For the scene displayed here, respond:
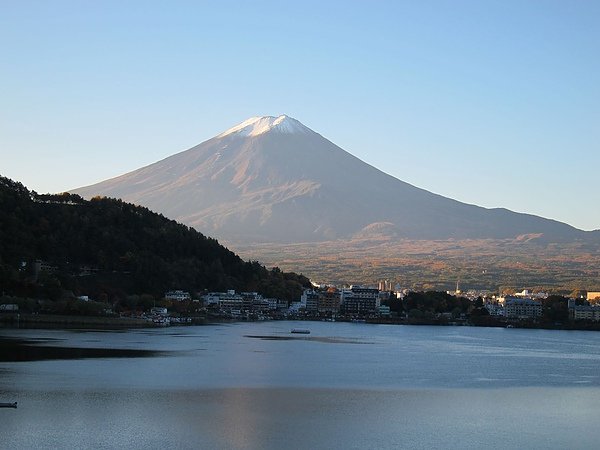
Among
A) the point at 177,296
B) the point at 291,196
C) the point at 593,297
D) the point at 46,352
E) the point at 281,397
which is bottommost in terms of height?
the point at 281,397

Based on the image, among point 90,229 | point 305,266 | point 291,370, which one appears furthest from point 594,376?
point 305,266

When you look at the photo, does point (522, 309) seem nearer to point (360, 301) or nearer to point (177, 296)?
point (360, 301)

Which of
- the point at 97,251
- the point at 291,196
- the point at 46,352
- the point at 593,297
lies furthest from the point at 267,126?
the point at 46,352

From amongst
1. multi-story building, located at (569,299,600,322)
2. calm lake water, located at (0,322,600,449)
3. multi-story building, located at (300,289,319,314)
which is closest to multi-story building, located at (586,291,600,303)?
multi-story building, located at (569,299,600,322)

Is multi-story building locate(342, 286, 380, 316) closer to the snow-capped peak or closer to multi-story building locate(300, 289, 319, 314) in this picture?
multi-story building locate(300, 289, 319, 314)

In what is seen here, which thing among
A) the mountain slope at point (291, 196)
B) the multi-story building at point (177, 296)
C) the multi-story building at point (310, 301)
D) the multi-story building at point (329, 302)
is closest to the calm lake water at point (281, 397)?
the multi-story building at point (177, 296)

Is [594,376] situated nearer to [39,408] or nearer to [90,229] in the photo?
[39,408]
